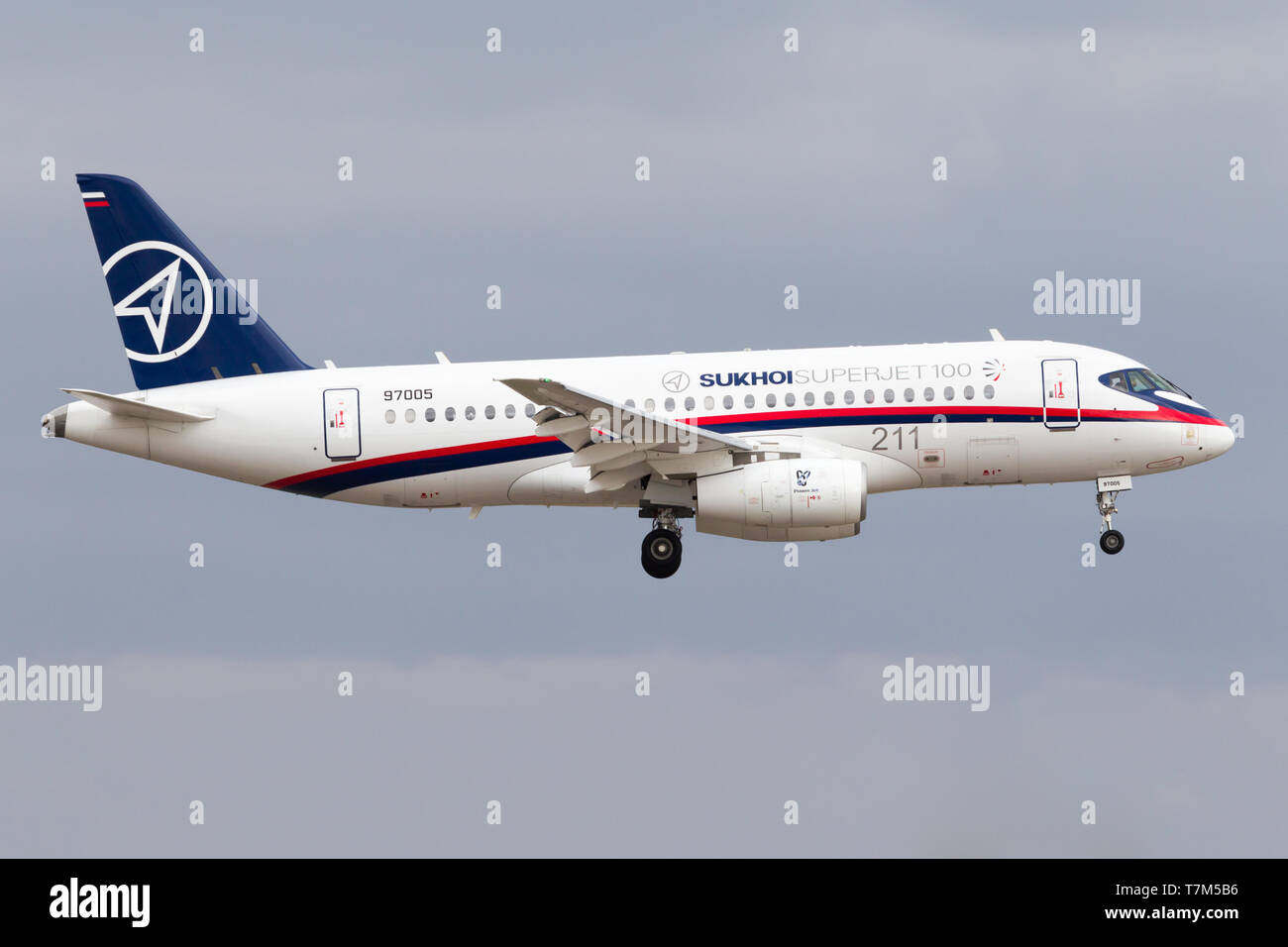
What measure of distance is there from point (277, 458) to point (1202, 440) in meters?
24.6

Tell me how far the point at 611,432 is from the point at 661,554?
4.34 meters

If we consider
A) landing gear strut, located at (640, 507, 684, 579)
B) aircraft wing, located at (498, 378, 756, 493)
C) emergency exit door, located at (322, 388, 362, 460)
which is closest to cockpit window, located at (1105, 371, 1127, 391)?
aircraft wing, located at (498, 378, 756, 493)

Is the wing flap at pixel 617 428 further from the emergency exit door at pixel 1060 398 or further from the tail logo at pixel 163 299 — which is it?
the tail logo at pixel 163 299

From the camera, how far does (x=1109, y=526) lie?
51.5 metres

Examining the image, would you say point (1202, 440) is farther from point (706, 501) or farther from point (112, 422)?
point (112, 422)

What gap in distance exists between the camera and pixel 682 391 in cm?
5081

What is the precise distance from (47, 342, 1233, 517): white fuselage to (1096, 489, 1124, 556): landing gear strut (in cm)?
64

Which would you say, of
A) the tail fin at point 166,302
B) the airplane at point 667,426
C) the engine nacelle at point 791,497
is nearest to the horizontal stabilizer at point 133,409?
the airplane at point 667,426

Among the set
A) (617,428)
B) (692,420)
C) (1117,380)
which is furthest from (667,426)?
(1117,380)

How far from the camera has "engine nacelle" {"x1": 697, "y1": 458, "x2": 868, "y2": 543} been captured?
48656 mm

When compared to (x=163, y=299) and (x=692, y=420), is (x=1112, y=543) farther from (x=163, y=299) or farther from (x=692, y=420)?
(x=163, y=299)

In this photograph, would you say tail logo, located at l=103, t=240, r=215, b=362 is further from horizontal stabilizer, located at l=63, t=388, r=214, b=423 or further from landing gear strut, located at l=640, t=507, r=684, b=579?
landing gear strut, located at l=640, t=507, r=684, b=579

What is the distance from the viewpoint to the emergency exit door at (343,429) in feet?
169

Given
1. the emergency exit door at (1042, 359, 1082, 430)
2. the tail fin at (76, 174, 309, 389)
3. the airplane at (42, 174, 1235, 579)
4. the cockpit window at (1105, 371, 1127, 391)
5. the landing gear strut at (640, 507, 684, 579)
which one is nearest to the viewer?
the airplane at (42, 174, 1235, 579)
